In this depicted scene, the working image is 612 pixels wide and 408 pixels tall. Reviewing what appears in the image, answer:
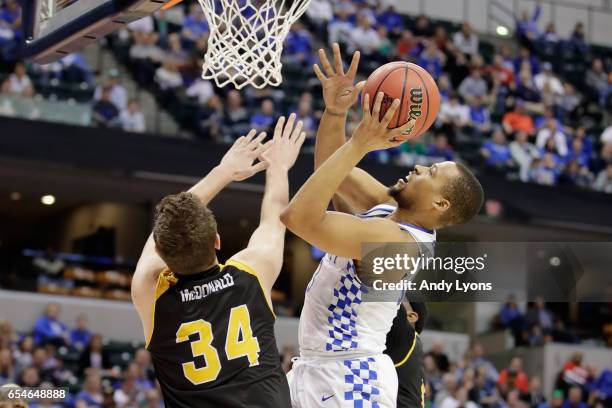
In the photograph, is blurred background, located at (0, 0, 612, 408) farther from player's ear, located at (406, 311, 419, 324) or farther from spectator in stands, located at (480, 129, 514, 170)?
player's ear, located at (406, 311, 419, 324)

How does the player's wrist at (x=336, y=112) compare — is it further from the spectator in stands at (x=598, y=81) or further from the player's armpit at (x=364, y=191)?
the spectator in stands at (x=598, y=81)

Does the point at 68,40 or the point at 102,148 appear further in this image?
the point at 102,148

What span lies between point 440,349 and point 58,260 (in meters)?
5.30

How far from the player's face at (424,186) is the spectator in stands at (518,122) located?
45.0 ft

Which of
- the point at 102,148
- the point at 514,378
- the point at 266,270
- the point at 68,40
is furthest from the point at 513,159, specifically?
the point at 266,270

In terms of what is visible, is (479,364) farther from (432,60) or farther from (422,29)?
(422,29)

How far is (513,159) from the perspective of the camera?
667 inches

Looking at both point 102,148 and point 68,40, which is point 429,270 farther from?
point 102,148

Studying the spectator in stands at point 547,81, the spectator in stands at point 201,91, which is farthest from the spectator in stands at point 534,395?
the spectator in stands at point 547,81

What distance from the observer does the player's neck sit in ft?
14.6

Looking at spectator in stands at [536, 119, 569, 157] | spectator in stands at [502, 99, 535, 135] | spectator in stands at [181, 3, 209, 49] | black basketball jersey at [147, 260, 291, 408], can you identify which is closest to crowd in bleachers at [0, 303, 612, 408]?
spectator in stands at [536, 119, 569, 157]

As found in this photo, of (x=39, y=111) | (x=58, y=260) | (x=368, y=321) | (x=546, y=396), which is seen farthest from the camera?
(x=546, y=396)

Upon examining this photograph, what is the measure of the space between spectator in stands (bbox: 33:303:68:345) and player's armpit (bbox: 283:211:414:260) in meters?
9.24

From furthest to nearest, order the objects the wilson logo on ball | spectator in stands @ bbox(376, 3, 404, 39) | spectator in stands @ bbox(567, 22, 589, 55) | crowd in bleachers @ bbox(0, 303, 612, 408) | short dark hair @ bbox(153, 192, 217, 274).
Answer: spectator in stands @ bbox(567, 22, 589, 55) → spectator in stands @ bbox(376, 3, 404, 39) → crowd in bleachers @ bbox(0, 303, 612, 408) → the wilson logo on ball → short dark hair @ bbox(153, 192, 217, 274)
